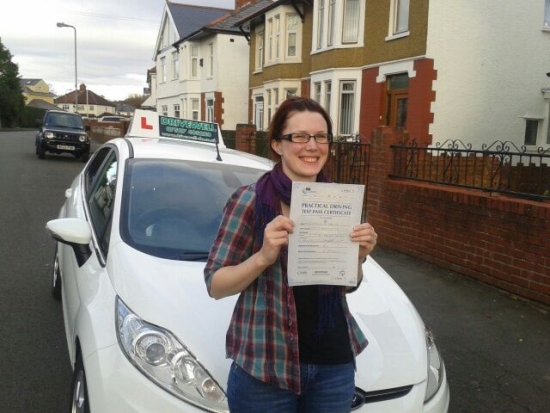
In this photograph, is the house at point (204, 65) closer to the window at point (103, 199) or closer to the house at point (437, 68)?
the house at point (437, 68)

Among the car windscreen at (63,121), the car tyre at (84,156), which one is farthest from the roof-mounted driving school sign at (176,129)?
the car windscreen at (63,121)

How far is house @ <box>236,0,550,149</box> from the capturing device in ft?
45.8

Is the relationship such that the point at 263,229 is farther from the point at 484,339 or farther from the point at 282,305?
the point at 484,339

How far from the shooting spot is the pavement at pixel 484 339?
357 centimetres

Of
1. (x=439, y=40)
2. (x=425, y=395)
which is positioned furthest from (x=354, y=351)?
(x=439, y=40)

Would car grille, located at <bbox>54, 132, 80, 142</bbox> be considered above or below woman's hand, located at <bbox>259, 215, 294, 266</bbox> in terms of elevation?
below

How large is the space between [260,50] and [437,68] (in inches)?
509

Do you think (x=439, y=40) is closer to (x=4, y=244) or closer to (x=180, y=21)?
(x=4, y=244)

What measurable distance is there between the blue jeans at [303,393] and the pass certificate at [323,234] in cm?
33

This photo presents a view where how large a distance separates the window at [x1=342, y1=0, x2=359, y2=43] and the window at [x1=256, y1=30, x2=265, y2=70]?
8.04 meters

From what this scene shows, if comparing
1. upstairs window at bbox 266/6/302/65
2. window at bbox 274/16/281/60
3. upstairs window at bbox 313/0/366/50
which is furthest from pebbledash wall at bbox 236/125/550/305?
window at bbox 274/16/281/60

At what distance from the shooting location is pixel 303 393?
1.80 meters

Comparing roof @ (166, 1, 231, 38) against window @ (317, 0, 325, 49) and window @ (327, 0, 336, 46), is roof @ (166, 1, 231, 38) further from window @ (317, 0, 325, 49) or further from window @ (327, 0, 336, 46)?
window @ (327, 0, 336, 46)

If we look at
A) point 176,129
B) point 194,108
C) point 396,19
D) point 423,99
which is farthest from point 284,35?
point 176,129
